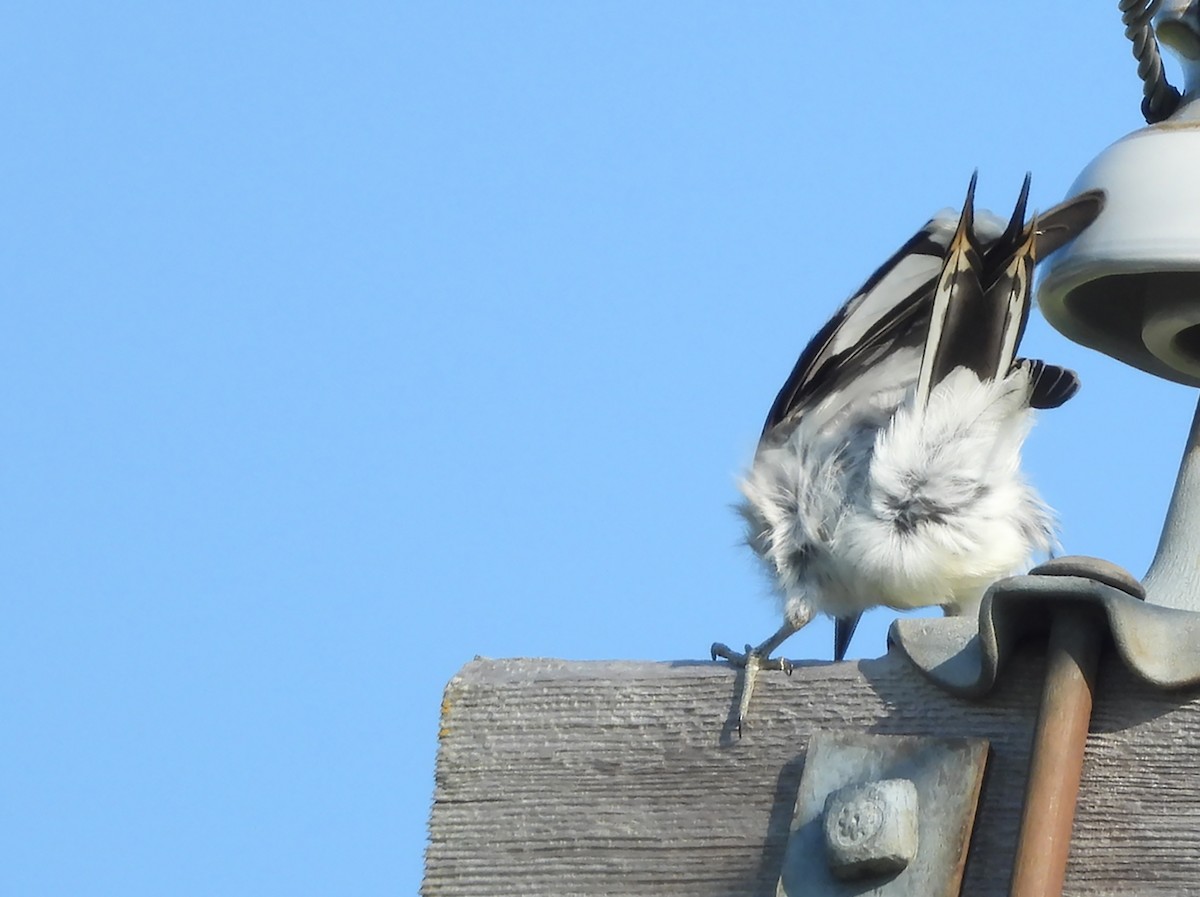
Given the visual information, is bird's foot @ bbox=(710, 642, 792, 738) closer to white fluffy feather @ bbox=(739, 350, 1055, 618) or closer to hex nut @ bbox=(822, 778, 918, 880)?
hex nut @ bbox=(822, 778, 918, 880)

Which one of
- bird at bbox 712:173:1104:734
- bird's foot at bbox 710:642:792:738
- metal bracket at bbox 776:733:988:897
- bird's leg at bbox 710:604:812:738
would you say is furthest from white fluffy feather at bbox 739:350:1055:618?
metal bracket at bbox 776:733:988:897

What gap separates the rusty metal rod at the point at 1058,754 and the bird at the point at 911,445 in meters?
1.30

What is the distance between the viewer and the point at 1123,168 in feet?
9.29

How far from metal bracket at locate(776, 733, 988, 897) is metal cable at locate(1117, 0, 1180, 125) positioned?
1.40m

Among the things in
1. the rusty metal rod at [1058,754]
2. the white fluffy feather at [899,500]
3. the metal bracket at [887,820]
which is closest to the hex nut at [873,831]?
the metal bracket at [887,820]

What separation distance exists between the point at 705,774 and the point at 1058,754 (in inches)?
19.6

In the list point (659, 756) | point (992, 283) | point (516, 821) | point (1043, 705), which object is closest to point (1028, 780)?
point (1043, 705)

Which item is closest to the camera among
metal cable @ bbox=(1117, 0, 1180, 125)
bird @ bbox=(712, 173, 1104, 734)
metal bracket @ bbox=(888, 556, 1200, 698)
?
metal bracket @ bbox=(888, 556, 1200, 698)

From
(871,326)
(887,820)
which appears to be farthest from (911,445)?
(887,820)

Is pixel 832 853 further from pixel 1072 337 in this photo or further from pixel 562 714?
pixel 1072 337

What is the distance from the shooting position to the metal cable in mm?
3197

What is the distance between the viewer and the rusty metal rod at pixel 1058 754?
2021 millimetres

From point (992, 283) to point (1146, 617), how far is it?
1.43 m

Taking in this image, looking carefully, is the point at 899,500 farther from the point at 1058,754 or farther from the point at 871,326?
the point at 1058,754
